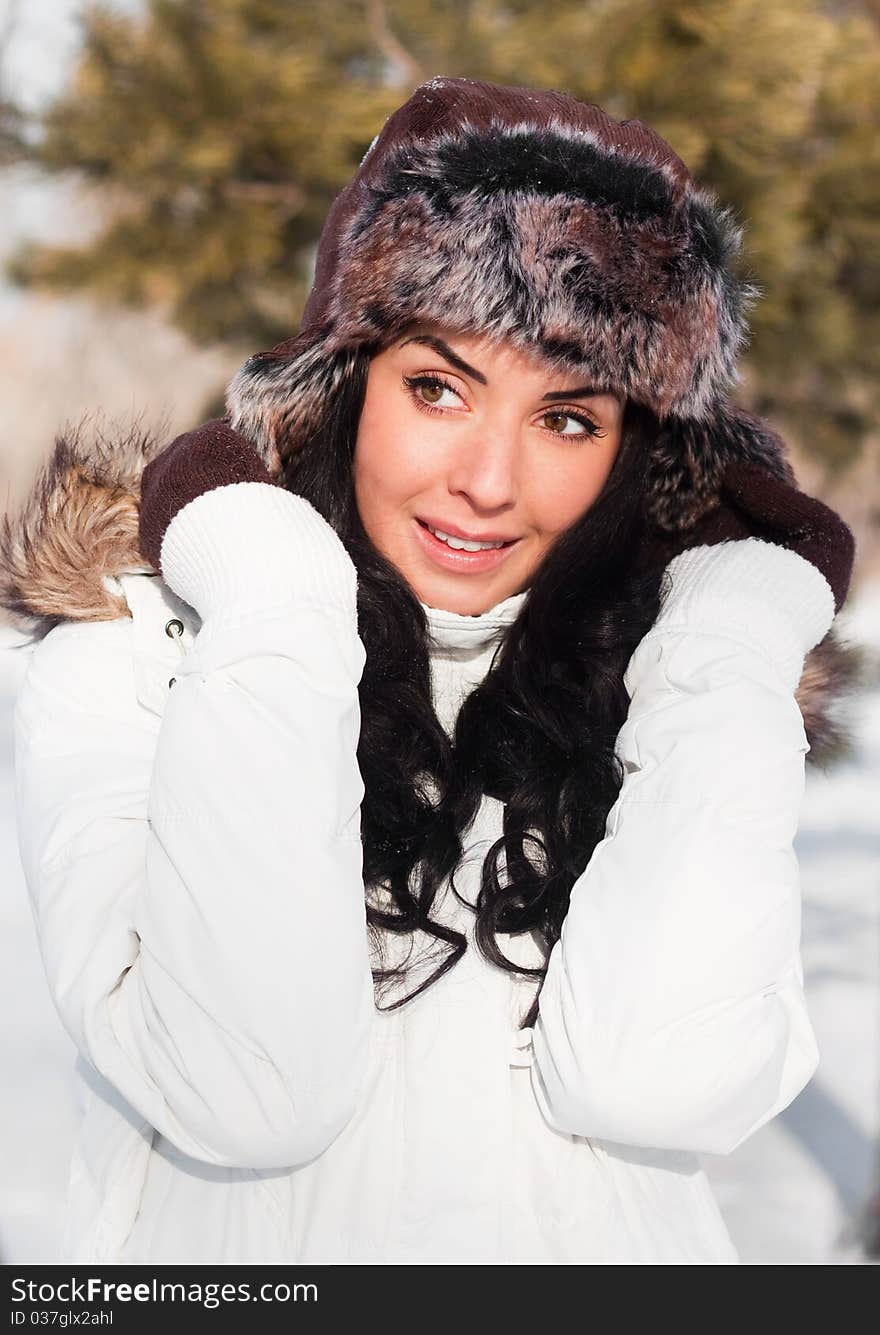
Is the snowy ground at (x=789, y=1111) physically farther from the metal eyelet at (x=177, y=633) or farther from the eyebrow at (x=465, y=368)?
the metal eyelet at (x=177, y=633)

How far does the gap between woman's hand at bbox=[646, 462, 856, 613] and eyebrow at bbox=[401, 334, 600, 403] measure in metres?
0.33

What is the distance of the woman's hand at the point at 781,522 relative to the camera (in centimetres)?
176

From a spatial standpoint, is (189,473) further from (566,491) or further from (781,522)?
(781,522)

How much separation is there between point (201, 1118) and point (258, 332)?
2.41m

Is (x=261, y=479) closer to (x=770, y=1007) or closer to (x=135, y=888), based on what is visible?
(x=135, y=888)

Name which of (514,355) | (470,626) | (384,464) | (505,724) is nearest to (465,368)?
(514,355)

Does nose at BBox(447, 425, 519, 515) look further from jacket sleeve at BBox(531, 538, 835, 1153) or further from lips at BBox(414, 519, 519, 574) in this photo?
jacket sleeve at BBox(531, 538, 835, 1153)

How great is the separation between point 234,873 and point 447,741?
488 millimetres

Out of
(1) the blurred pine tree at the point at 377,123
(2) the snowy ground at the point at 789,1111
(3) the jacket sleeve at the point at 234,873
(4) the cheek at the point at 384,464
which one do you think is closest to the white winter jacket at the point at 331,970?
(3) the jacket sleeve at the point at 234,873

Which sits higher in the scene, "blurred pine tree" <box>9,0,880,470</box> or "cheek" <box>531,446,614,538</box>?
"blurred pine tree" <box>9,0,880,470</box>

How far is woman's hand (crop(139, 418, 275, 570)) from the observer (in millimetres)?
1504

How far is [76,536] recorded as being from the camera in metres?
1.62

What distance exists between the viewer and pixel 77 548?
1.61 meters

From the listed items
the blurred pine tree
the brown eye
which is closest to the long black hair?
the brown eye
